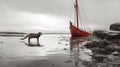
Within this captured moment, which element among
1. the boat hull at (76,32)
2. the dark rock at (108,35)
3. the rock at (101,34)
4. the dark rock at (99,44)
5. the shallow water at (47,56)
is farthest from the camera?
the boat hull at (76,32)

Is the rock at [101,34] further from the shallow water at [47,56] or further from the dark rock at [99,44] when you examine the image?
the shallow water at [47,56]

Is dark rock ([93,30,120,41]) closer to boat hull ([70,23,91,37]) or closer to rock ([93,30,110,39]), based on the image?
rock ([93,30,110,39])

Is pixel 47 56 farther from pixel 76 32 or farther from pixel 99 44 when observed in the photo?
pixel 76 32

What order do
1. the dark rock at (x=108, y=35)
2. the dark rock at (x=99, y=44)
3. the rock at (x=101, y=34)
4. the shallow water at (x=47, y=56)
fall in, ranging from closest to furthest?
1. the shallow water at (x=47, y=56)
2. the dark rock at (x=99, y=44)
3. the dark rock at (x=108, y=35)
4. the rock at (x=101, y=34)

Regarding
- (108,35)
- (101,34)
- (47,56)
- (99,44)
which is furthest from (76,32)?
(47,56)

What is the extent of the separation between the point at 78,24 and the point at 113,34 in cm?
4884

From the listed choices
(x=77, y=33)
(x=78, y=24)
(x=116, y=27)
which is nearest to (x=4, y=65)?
(x=116, y=27)

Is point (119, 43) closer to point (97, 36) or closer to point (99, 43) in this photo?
point (99, 43)

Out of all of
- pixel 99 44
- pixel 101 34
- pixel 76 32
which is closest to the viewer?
pixel 99 44

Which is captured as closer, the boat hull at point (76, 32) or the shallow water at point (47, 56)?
the shallow water at point (47, 56)

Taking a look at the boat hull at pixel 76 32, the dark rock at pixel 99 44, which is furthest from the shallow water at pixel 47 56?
the boat hull at pixel 76 32

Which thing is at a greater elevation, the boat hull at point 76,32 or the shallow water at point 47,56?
the boat hull at point 76,32

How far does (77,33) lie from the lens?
2729 inches

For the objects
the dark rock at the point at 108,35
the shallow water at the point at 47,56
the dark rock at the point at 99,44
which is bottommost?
the shallow water at the point at 47,56
